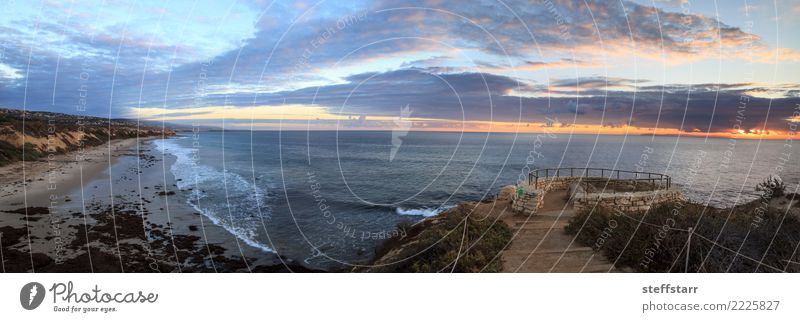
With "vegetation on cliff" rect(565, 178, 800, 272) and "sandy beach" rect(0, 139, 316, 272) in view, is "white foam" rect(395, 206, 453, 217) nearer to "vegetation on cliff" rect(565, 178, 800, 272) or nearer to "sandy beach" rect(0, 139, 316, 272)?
"sandy beach" rect(0, 139, 316, 272)

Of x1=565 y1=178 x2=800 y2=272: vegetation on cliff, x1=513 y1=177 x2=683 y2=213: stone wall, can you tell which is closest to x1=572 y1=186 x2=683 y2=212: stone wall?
x1=513 y1=177 x2=683 y2=213: stone wall

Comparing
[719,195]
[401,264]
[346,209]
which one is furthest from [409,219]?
[719,195]

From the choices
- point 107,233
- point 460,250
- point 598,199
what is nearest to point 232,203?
point 107,233

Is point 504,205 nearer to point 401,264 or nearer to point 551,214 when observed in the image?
point 551,214

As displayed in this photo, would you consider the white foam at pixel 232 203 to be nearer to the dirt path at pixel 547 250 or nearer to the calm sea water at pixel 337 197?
the calm sea water at pixel 337 197
